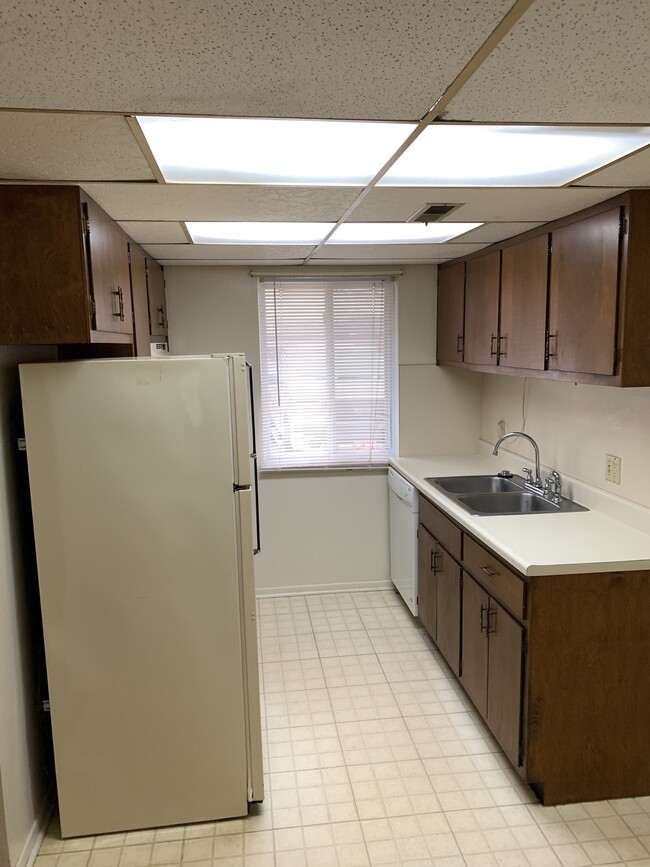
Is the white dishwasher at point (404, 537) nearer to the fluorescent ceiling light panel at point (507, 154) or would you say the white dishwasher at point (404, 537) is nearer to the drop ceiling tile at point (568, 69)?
the fluorescent ceiling light panel at point (507, 154)

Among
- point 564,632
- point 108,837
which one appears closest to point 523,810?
point 564,632

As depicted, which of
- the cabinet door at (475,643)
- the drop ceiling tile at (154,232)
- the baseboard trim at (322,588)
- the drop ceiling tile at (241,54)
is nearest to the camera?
the drop ceiling tile at (241,54)

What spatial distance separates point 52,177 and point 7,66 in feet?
2.53

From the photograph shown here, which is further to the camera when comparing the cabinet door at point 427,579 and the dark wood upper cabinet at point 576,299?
the cabinet door at point 427,579

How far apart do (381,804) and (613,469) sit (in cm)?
169

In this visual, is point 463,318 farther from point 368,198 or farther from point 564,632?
point 564,632

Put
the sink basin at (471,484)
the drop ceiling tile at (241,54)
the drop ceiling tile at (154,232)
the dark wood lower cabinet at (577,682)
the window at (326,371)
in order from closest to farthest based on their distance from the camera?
the drop ceiling tile at (241,54), the dark wood lower cabinet at (577,682), the drop ceiling tile at (154,232), the sink basin at (471,484), the window at (326,371)

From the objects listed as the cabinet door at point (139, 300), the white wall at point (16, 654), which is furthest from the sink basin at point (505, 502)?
the white wall at point (16, 654)

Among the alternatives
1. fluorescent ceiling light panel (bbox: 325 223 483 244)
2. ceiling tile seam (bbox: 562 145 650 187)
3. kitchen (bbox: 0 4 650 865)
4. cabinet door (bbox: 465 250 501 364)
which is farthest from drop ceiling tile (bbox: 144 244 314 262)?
ceiling tile seam (bbox: 562 145 650 187)

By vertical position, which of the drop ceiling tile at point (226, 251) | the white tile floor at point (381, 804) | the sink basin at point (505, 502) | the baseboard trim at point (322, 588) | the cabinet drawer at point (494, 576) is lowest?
the white tile floor at point (381, 804)

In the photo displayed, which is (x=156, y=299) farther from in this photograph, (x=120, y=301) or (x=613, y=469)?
(x=613, y=469)

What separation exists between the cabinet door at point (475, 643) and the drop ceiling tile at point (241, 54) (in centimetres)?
202

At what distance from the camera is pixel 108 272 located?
90.1 inches

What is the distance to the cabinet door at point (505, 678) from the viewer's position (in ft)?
7.72
